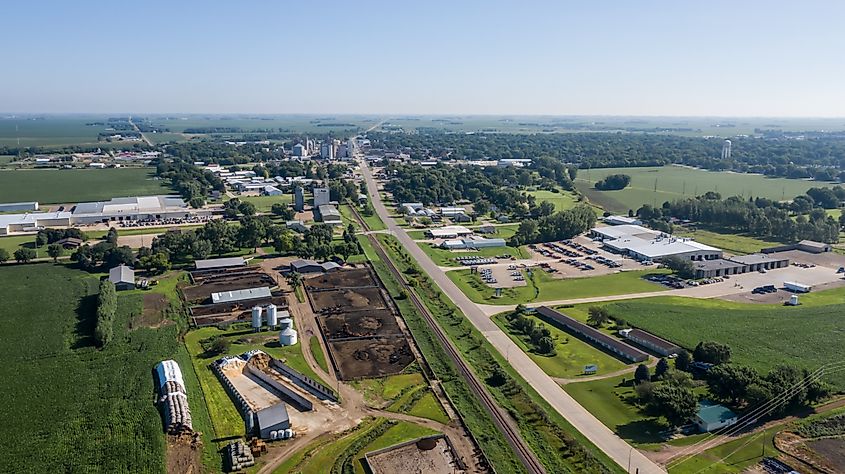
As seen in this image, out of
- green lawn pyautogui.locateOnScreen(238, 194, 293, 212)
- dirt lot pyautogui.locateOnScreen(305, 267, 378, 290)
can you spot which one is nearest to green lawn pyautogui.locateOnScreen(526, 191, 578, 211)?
green lawn pyautogui.locateOnScreen(238, 194, 293, 212)

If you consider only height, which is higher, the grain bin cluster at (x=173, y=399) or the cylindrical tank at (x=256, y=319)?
the cylindrical tank at (x=256, y=319)

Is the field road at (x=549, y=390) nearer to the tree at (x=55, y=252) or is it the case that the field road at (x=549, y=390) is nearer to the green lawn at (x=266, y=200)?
the tree at (x=55, y=252)

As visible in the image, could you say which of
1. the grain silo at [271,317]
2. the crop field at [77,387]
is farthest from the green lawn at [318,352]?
the crop field at [77,387]

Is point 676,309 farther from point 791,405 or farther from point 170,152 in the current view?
point 170,152

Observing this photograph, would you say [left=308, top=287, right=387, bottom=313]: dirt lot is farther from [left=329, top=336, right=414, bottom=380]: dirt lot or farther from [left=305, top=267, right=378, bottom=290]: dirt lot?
[left=329, top=336, right=414, bottom=380]: dirt lot

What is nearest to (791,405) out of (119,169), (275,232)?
(275,232)
